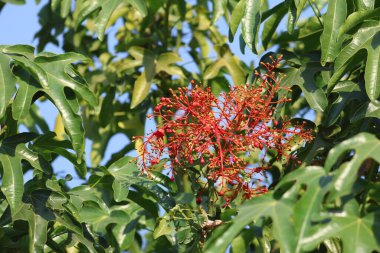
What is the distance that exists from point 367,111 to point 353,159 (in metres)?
0.60

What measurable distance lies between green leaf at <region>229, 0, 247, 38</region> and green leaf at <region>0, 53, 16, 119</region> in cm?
66

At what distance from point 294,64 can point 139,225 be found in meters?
0.86

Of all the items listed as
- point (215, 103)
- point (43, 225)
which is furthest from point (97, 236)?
point (215, 103)

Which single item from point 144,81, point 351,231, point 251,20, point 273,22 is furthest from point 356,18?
point 144,81

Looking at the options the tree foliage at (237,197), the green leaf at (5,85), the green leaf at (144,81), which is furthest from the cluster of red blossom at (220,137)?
the green leaf at (144,81)

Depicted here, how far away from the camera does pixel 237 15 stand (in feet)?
9.02

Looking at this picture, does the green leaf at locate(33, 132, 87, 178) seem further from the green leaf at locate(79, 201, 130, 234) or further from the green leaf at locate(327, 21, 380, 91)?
the green leaf at locate(327, 21, 380, 91)

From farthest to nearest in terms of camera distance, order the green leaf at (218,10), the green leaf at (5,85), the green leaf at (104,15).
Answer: the green leaf at (218,10) → the green leaf at (104,15) → the green leaf at (5,85)

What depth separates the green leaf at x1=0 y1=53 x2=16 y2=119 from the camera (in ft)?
7.98

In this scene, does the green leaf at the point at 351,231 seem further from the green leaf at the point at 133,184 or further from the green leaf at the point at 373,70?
the green leaf at the point at 133,184

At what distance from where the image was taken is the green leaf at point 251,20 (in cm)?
271

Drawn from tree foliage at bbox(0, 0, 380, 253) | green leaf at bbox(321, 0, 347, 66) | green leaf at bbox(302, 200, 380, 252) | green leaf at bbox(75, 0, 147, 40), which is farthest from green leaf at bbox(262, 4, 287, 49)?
green leaf at bbox(302, 200, 380, 252)

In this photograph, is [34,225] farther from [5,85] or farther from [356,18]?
[356,18]

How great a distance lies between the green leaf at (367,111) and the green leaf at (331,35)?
153mm
